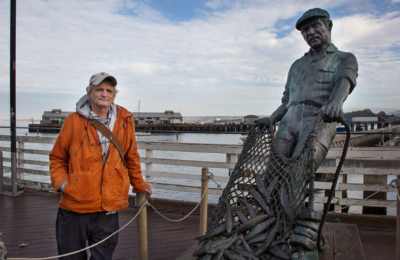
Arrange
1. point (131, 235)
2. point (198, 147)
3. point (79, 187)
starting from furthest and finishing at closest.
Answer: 1. point (198, 147)
2. point (131, 235)
3. point (79, 187)

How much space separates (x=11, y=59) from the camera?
20.6 feet

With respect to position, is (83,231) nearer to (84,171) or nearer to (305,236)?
(84,171)

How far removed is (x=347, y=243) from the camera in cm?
282

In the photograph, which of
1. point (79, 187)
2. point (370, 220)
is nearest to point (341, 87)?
point (79, 187)

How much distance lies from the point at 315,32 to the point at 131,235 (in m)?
3.44

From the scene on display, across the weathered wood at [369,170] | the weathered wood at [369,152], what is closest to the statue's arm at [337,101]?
the weathered wood at [369,170]

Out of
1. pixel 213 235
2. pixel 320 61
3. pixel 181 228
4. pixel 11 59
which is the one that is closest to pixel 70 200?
pixel 213 235

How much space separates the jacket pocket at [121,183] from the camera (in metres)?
2.51

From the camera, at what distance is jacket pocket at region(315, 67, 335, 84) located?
2832 millimetres

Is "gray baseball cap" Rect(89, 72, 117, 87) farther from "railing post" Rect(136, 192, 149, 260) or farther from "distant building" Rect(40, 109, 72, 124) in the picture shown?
"distant building" Rect(40, 109, 72, 124)

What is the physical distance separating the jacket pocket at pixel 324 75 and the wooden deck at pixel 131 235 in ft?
4.35

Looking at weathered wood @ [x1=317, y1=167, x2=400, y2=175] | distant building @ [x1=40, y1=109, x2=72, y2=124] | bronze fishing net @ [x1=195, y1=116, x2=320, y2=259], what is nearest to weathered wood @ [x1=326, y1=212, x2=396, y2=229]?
weathered wood @ [x1=317, y1=167, x2=400, y2=175]

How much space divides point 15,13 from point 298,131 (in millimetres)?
5848

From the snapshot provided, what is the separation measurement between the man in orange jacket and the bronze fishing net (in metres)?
0.82
